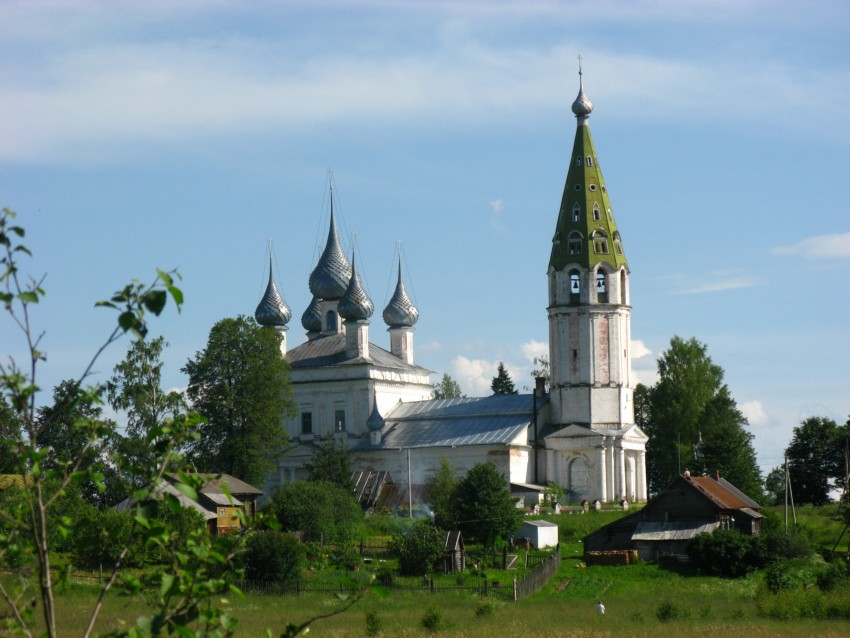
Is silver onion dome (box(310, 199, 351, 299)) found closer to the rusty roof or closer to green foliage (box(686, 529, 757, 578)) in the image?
the rusty roof

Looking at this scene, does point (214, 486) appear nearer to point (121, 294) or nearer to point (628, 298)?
point (628, 298)

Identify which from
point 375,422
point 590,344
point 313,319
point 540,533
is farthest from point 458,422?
point 540,533

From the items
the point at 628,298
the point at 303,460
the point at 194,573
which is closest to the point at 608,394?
the point at 628,298

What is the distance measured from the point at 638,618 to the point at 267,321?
43.4 metres

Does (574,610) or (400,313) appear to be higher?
(400,313)

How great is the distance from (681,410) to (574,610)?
37350 millimetres

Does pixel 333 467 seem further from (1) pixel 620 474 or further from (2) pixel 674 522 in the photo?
(2) pixel 674 522

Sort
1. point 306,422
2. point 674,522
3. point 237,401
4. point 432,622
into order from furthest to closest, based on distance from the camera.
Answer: point 306,422 → point 237,401 → point 674,522 → point 432,622

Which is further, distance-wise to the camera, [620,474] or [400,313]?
[400,313]

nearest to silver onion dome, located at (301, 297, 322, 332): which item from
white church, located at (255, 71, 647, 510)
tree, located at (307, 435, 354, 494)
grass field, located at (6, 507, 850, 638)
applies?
white church, located at (255, 71, 647, 510)

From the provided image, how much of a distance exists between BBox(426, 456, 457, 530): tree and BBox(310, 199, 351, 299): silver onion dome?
14159mm

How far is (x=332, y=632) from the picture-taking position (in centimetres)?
2642

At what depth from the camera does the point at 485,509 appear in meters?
44.7

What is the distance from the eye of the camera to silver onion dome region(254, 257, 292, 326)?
69938 millimetres
